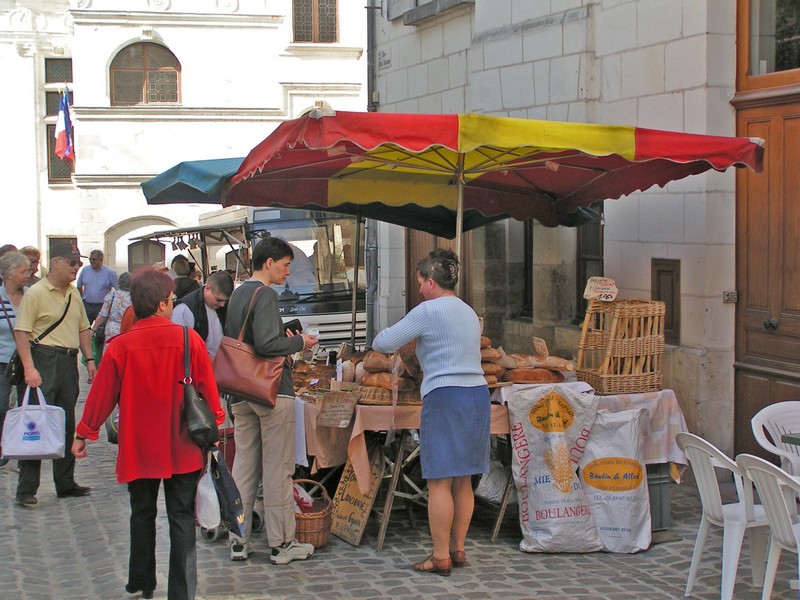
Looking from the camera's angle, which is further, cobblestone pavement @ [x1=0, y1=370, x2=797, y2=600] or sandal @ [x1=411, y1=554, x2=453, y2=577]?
sandal @ [x1=411, y1=554, x2=453, y2=577]

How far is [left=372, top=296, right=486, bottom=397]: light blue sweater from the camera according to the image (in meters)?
5.52

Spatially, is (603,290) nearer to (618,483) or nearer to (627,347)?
(627,347)

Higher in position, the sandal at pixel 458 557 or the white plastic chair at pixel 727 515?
the white plastic chair at pixel 727 515

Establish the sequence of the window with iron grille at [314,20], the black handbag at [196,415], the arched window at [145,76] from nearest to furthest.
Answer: the black handbag at [196,415], the arched window at [145,76], the window with iron grille at [314,20]

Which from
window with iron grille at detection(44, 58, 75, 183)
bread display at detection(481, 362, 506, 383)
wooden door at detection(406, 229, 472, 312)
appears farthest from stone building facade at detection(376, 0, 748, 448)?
window with iron grille at detection(44, 58, 75, 183)

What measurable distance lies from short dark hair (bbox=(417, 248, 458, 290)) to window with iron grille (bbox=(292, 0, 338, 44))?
72.3ft

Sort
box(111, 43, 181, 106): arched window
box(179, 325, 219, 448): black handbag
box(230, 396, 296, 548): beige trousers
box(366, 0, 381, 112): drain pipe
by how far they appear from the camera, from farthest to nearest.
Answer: box(111, 43, 181, 106): arched window → box(366, 0, 381, 112): drain pipe → box(230, 396, 296, 548): beige trousers → box(179, 325, 219, 448): black handbag

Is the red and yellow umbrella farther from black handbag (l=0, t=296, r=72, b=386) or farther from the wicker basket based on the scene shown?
the wicker basket

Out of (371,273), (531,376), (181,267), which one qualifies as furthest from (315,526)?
(371,273)

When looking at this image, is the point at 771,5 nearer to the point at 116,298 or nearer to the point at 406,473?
the point at 406,473

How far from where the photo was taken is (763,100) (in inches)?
286

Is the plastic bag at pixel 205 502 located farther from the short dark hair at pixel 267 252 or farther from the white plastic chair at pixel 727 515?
the white plastic chair at pixel 727 515

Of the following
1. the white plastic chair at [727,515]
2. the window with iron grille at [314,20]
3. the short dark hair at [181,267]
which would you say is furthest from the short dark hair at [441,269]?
the window with iron grille at [314,20]

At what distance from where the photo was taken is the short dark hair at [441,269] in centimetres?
560
